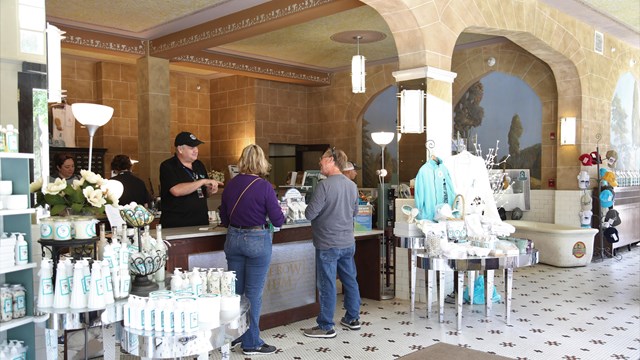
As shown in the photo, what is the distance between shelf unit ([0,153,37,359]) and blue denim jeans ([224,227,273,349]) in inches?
64.3

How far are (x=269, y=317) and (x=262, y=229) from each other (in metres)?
1.29

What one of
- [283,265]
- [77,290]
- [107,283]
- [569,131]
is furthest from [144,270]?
[569,131]

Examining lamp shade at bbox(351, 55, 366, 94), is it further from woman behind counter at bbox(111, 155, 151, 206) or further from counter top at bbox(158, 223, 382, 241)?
counter top at bbox(158, 223, 382, 241)

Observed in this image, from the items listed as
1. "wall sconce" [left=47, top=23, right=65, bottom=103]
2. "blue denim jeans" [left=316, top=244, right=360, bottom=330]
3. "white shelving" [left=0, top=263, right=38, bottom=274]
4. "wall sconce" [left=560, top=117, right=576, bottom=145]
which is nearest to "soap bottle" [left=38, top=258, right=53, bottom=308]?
"white shelving" [left=0, top=263, right=38, bottom=274]

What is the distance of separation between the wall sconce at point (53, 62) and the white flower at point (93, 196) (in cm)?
86

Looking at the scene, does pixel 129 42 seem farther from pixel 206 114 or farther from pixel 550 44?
pixel 550 44

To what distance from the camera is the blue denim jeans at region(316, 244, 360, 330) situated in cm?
498

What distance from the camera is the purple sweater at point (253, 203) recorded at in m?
4.31

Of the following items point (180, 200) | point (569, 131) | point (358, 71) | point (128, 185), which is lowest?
point (180, 200)

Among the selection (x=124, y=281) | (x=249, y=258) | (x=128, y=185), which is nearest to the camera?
(x=124, y=281)

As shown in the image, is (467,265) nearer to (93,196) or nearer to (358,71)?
(93,196)

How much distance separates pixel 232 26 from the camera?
8406mm

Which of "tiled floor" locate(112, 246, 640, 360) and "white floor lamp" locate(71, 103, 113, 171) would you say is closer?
"white floor lamp" locate(71, 103, 113, 171)

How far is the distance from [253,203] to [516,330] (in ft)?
9.45
